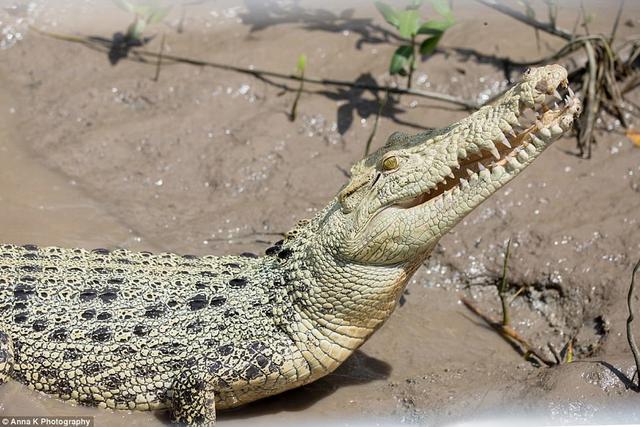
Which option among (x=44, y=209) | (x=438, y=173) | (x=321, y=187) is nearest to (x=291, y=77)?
(x=321, y=187)

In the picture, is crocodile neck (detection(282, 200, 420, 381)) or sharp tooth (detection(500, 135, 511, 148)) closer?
sharp tooth (detection(500, 135, 511, 148))

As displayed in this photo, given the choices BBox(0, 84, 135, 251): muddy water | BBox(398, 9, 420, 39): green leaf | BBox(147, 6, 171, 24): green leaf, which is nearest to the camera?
BBox(0, 84, 135, 251): muddy water

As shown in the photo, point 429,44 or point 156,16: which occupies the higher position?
point 156,16

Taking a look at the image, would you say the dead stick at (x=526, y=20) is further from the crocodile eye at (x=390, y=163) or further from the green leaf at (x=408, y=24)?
the crocodile eye at (x=390, y=163)

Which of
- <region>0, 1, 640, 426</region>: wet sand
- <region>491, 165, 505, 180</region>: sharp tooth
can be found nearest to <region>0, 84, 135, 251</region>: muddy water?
<region>0, 1, 640, 426</region>: wet sand

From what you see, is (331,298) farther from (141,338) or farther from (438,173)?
(141,338)

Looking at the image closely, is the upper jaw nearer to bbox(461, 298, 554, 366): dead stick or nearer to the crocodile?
the crocodile

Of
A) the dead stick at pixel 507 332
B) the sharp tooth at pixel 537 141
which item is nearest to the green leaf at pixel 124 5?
the dead stick at pixel 507 332
